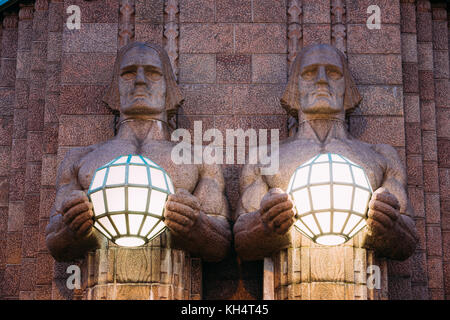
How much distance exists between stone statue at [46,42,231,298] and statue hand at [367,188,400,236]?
154cm

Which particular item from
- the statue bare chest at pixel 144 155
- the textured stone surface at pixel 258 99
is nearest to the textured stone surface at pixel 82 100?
the statue bare chest at pixel 144 155

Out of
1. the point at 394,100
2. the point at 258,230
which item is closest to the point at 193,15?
the point at 394,100

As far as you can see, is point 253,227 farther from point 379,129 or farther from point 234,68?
point 234,68

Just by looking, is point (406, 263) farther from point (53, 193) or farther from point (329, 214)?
point (53, 193)

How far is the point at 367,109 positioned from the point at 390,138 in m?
0.42

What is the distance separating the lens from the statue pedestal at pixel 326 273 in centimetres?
1021

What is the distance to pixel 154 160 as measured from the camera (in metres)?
10.9

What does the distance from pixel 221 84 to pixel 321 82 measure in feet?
4.97

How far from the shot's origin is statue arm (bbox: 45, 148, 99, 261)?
34.4ft

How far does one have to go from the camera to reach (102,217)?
31.3 ft

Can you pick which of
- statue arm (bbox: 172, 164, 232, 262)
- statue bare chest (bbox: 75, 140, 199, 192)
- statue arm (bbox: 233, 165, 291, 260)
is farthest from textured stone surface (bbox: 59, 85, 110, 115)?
statue arm (bbox: 233, 165, 291, 260)

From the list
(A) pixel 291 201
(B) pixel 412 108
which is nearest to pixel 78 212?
A: (A) pixel 291 201

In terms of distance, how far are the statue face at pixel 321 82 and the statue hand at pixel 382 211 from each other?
1.62 meters

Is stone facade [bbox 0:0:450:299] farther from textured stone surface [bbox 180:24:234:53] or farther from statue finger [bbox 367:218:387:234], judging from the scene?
statue finger [bbox 367:218:387:234]
